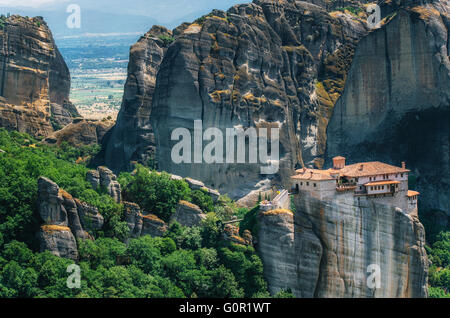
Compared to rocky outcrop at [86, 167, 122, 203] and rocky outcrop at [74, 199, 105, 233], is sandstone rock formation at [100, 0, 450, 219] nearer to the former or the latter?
rocky outcrop at [86, 167, 122, 203]

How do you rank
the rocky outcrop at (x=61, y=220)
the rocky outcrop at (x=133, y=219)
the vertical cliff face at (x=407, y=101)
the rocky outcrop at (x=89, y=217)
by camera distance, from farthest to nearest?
the vertical cliff face at (x=407, y=101), the rocky outcrop at (x=133, y=219), the rocky outcrop at (x=89, y=217), the rocky outcrop at (x=61, y=220)

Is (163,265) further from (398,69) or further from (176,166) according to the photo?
(398,69)

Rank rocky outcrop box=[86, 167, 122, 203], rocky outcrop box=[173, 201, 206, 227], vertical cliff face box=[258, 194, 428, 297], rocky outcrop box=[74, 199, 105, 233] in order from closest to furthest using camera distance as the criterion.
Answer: rocky outcrop box=[74, 199, 105, 233] → vertical cliff face box=[258, 194, 428, 297] → rocky outcrop box=[86, 167, 122, 203] → rocky outcrop box=[173, 201, 206, 227]

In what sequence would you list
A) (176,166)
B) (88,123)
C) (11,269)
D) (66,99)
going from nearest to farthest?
(11,269) < (176,166) < (88,123) < (66,99)

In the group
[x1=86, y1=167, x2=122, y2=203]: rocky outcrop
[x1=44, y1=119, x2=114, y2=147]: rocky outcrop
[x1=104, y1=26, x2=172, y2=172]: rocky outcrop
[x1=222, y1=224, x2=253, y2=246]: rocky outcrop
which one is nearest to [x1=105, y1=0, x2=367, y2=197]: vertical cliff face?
[x1=104, y1=26, x2=172, y2=172]: rocky outcrop

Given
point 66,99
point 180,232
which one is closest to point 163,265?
point 180,232

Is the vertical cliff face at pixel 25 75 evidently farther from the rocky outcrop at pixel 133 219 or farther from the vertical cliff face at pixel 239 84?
the rocky outcrop at pixel 133 219

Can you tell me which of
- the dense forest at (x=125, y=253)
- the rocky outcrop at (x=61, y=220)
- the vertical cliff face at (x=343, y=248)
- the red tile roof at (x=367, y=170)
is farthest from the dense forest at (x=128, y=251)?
the red tile roof at (x=367, y=170)
